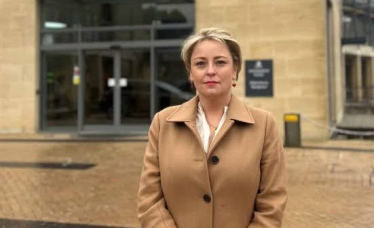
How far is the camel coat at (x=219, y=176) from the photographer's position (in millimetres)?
1966

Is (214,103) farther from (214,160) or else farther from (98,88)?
(98,88)

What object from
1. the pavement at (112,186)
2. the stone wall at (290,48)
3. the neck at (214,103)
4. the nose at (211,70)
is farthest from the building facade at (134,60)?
the nose at (211,70)

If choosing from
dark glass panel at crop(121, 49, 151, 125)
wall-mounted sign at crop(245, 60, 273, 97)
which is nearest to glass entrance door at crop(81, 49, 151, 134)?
dark glass panel at crop(121, 49, 151, 125)

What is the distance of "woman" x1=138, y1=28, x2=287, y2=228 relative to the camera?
1969mm

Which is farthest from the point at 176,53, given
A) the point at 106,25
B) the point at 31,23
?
the point at 31,23

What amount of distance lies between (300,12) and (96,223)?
961 centimetres

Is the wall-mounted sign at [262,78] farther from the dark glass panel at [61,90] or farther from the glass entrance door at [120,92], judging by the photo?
the dark glass panel at [61,90]

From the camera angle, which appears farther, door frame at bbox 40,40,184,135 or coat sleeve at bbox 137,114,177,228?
door frame at bbox 40,40,184,135

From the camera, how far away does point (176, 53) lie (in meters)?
13.7

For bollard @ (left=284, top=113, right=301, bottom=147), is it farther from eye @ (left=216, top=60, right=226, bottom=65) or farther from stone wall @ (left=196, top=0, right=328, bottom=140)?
eye @ (left=216, top=60, right=226, bottom=65)

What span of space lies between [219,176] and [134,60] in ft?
40.7

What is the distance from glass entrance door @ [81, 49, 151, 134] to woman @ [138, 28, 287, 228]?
11.8 meters

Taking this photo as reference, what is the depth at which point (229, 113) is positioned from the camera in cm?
205

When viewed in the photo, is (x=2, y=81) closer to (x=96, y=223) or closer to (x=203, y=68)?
(x=96, y=223)
